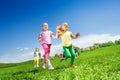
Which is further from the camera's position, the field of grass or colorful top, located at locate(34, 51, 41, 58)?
colorful top, located at locate(34, 51, 41, 58)

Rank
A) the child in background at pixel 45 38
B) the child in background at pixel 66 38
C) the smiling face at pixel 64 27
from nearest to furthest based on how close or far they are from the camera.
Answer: the child in background at pixel 66 38 → the smiling face at pixel 64 27 → the child in background at pixel 45 38

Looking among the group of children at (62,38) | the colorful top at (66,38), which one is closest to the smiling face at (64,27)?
the group of children at (62,38)

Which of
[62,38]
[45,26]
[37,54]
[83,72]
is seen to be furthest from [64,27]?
[37,54]

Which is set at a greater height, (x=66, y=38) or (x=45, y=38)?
(x=45, y=38)

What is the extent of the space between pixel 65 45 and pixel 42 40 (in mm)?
2144

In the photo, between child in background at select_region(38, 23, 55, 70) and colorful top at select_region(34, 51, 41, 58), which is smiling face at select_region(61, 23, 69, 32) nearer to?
child in background at select_region(38, 23, 55, 70)

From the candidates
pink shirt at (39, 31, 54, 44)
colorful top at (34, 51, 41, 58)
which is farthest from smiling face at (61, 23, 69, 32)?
colorful top at (34, 51, 41, 58)

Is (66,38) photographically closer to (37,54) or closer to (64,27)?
(64,27)

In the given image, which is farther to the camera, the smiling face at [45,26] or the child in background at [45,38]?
the smiling face at [45,26]

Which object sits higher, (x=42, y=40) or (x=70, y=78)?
(x=42, y=40)

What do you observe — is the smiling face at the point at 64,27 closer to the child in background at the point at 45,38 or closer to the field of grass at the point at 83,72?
the child in background at the point at 45,38

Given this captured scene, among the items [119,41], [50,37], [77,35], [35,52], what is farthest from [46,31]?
[119,41]

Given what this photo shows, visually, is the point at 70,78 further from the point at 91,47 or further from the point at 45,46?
the point at 91,47

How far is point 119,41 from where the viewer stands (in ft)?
166
